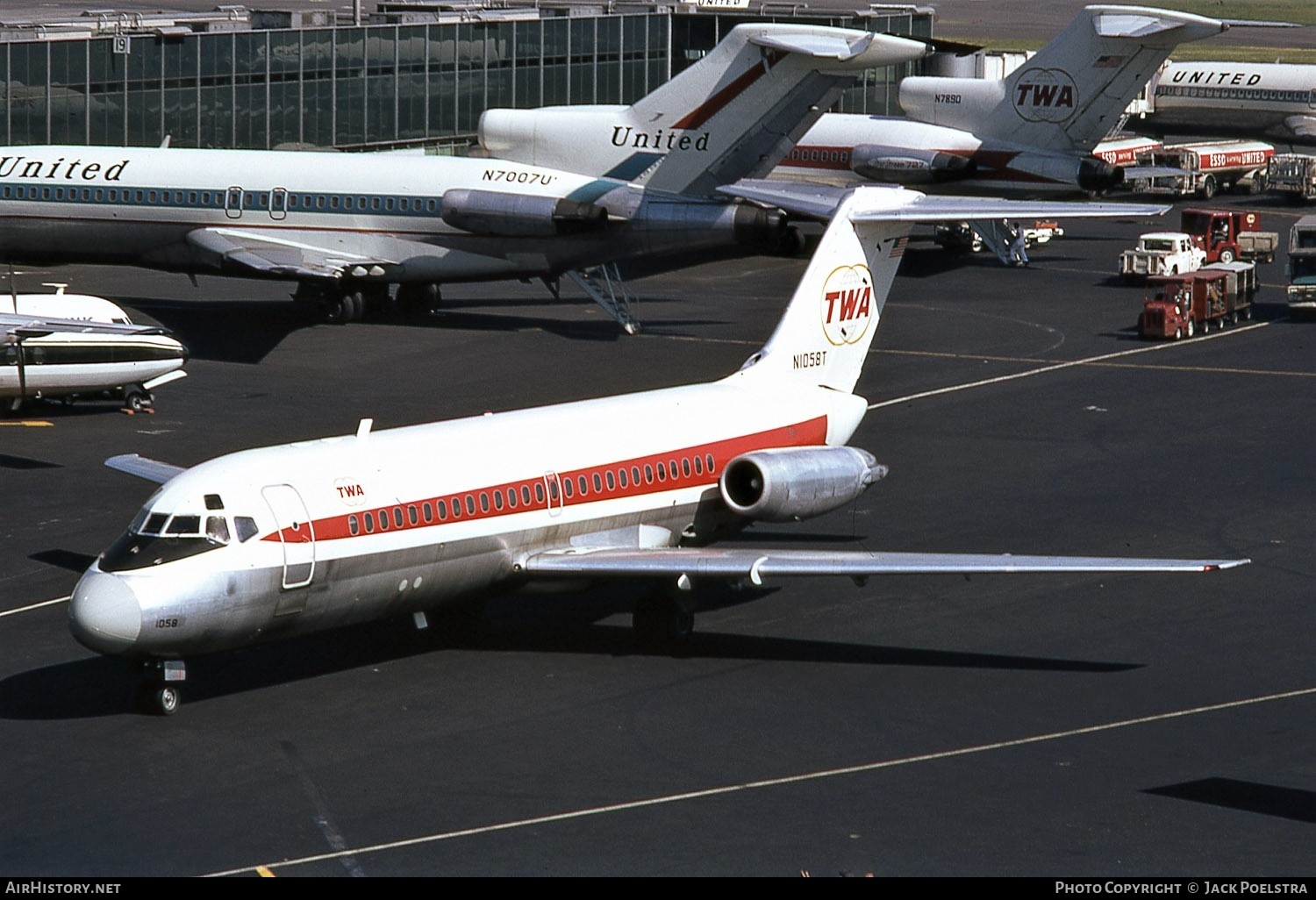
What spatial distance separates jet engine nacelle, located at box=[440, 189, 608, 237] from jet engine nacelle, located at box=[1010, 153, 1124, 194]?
63.5 ft

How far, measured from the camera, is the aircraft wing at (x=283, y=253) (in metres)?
51.1

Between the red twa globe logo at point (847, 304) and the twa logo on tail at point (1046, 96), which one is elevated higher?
the twa logo on tail at point (1046, 96)

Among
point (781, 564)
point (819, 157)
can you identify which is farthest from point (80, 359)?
point (819, 157)

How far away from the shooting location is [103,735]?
2312 centimetres

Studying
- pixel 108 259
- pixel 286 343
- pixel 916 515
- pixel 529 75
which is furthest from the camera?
pixel 529 75

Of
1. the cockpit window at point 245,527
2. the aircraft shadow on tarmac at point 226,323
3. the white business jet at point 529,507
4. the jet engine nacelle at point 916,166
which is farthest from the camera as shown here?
the jet engine nacelle at point 916,166

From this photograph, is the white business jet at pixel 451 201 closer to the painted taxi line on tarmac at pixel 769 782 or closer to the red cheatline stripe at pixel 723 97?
the red cheatline stripe at pixel 723 97

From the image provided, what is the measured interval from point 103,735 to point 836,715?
8.75 metres

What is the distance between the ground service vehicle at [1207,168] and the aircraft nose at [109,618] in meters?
63.7

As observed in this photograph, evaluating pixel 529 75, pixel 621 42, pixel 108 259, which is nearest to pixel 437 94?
pixel 529 75

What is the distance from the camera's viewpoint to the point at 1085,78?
6341 centimetres

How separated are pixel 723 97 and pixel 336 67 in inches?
1117

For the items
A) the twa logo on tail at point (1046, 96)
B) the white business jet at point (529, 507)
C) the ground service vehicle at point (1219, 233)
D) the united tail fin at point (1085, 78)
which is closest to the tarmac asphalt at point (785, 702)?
the white business jet at point (529, 507)

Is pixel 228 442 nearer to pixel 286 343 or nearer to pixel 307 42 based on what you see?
pixel 286 343
